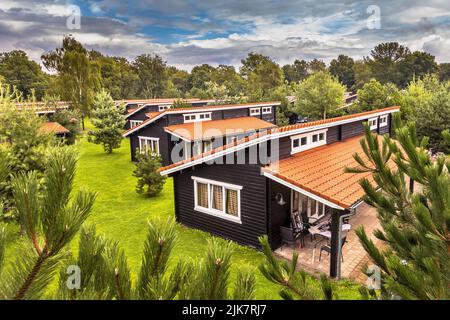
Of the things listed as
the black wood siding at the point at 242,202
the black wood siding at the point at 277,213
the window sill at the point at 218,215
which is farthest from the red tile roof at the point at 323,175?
the window sill at the point at 218,215

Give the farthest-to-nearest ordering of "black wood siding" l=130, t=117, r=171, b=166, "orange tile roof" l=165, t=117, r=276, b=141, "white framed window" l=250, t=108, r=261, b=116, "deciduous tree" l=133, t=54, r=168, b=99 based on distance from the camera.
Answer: "deciduous tree" l=133, t=54, r=168, b=99 → "white framed window" l=250, t=108, r=261, b=116 → "black wood siding" l=130, t=117, r=171, b=166 → "orange tile roof" l=165, t=117, r=276, b=141

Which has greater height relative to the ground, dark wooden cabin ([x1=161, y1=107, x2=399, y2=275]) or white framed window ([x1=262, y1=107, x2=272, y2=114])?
white framed window ([x1=262, y1=107, x2=272, y2=114])

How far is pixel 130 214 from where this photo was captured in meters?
16.0

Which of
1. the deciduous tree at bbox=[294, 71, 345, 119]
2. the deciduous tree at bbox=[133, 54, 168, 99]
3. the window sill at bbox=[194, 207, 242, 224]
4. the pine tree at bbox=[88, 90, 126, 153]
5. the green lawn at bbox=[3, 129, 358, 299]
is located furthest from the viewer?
the deciduous tree at bbox=[133, 54, 168, 99]

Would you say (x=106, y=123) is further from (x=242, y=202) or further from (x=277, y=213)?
(x=277, y=213)

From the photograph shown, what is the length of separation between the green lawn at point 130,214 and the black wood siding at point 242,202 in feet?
1.53

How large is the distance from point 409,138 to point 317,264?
338 inches

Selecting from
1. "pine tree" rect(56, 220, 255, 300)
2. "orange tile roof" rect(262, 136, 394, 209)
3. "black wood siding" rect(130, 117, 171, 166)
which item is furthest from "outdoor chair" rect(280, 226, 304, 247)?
"black wood siding" rect(130, 117, 171, 166)

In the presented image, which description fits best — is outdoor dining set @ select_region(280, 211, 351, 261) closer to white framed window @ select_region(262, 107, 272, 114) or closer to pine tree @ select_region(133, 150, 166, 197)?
pine tree @ select_region(133, 150, 166, 197)

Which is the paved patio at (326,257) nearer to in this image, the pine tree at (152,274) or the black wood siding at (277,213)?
the black wood siding at (277,213)

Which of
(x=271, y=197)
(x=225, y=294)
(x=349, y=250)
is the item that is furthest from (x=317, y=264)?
(x=225, y=294)

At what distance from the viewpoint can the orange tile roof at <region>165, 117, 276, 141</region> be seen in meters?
24.0

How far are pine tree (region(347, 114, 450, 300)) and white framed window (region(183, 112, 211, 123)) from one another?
2365 centimetres

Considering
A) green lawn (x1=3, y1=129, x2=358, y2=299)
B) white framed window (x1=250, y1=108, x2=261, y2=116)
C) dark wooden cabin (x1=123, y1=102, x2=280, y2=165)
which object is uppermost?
white framed window (x1=250, y1=108, x2=261, y2=116)
